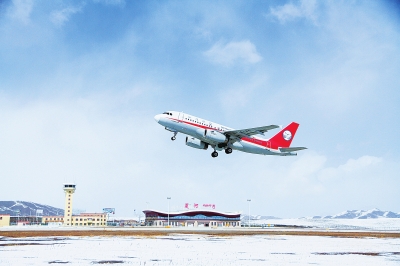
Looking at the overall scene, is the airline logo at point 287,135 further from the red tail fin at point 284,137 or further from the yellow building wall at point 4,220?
the yellow building wall at point 4,220

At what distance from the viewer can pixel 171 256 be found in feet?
103

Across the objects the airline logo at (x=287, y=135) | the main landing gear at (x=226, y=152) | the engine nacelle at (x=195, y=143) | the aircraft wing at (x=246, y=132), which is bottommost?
the main landing gear at (x=226, y=152)

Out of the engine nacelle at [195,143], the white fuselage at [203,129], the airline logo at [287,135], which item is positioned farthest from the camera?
the airline logo at [287,135]

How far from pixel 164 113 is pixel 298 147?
26.4 meters

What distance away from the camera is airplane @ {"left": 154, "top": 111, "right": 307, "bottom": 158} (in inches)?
2584

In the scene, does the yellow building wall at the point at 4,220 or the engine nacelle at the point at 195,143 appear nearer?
the engine nacelle at the point at 195,143

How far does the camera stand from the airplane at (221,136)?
215 feet

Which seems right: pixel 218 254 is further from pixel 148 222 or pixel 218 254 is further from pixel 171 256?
pixel 148 222

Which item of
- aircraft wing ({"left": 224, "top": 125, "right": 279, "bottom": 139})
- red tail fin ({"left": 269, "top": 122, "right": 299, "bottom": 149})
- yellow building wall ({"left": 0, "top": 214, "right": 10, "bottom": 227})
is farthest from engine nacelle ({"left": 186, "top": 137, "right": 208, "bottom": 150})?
yellow building wall ({"left": 0, "top": 214, "right": 10, "bottom": 227})

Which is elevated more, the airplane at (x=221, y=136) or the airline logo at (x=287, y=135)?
the airline logo at (x=287, y=135)

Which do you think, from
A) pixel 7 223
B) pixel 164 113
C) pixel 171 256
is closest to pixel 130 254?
pixel 171 256

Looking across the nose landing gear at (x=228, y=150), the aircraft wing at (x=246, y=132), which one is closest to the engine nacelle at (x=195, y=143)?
the nose landing gear at (x=228, y=150)

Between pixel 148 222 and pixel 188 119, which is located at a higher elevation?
pixel 188 119

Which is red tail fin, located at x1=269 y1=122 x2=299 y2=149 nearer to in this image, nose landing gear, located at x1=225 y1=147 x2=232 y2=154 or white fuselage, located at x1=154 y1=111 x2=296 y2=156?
white fuselage, located at x1=154 y1=111 x2=296 y2=156
